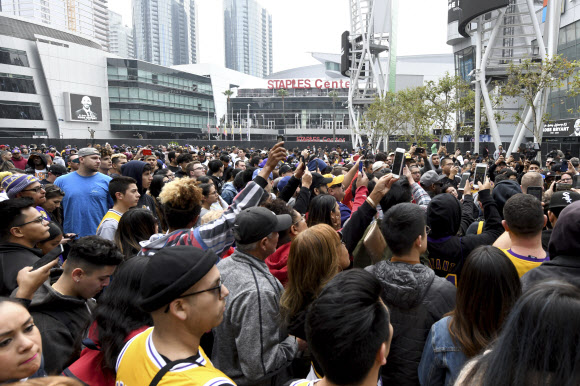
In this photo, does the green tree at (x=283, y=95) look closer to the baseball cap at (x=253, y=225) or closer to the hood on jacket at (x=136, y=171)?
the hood on jacket at (x=136, y=171)

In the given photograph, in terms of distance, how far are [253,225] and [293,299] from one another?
A: 1.89ft

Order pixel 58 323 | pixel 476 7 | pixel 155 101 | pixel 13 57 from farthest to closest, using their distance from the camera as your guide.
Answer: pixel 155 101
pixel 13 57
pixel 476 7
pixel 58 323

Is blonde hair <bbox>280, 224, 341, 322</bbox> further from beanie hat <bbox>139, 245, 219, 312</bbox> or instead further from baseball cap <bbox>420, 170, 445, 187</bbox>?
baseball cap <bbox>420, 170, 445, 187</bbox>

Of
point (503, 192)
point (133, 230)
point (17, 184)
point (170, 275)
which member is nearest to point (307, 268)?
point (170, 275)

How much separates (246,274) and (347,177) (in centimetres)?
359

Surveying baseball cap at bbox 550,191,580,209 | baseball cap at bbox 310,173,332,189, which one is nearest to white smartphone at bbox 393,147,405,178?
baseball cap at bbox 310,173,332,189

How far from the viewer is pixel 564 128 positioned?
32.6 metres

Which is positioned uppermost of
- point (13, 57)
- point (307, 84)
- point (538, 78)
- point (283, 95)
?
point (307, 84)

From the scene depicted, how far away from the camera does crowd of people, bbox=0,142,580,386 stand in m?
1.59

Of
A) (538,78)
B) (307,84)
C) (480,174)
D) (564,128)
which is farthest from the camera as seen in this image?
(307,84)

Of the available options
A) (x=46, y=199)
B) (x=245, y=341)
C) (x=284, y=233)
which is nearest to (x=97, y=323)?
(x=245, y=341)

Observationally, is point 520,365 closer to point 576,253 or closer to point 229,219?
point 576,253

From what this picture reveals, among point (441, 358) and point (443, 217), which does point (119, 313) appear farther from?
point (443, 217)

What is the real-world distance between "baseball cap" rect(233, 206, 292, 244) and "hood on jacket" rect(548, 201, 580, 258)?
6.16 feet
